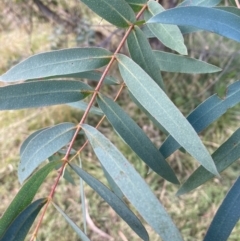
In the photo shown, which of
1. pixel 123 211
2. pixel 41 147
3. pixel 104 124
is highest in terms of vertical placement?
pixel 41 147

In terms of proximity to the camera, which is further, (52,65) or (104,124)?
(104,124)

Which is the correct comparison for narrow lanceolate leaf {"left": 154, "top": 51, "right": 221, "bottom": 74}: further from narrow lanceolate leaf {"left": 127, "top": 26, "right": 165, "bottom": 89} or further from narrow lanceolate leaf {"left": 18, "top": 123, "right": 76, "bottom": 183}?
narrow lanceolate leaf {"left": 18, "top": 123, "right": 76, "bottom": 183}

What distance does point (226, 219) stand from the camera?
0.51 meters

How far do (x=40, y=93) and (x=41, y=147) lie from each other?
0.07 metres

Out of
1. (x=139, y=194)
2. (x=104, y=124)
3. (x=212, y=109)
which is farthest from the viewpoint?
(x=104, y=124)

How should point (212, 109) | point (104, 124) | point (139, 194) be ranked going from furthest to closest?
point (104, 124) → point (212, 109) → point (139, 194)

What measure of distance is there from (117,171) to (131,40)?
0.65ft

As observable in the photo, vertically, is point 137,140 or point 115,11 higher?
point 115,11

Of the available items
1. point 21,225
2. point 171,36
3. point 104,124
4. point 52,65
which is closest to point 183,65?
point 171,36

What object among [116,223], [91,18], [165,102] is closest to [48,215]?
[116,223]

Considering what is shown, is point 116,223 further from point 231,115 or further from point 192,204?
point 231,115

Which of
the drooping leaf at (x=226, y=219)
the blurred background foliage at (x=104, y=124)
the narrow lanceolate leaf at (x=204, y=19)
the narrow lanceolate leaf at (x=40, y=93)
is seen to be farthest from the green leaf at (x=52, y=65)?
the blurred background foliage at (x=104, y=124)

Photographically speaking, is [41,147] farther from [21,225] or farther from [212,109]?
[212,109]

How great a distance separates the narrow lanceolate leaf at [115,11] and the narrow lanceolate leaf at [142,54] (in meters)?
0.02
